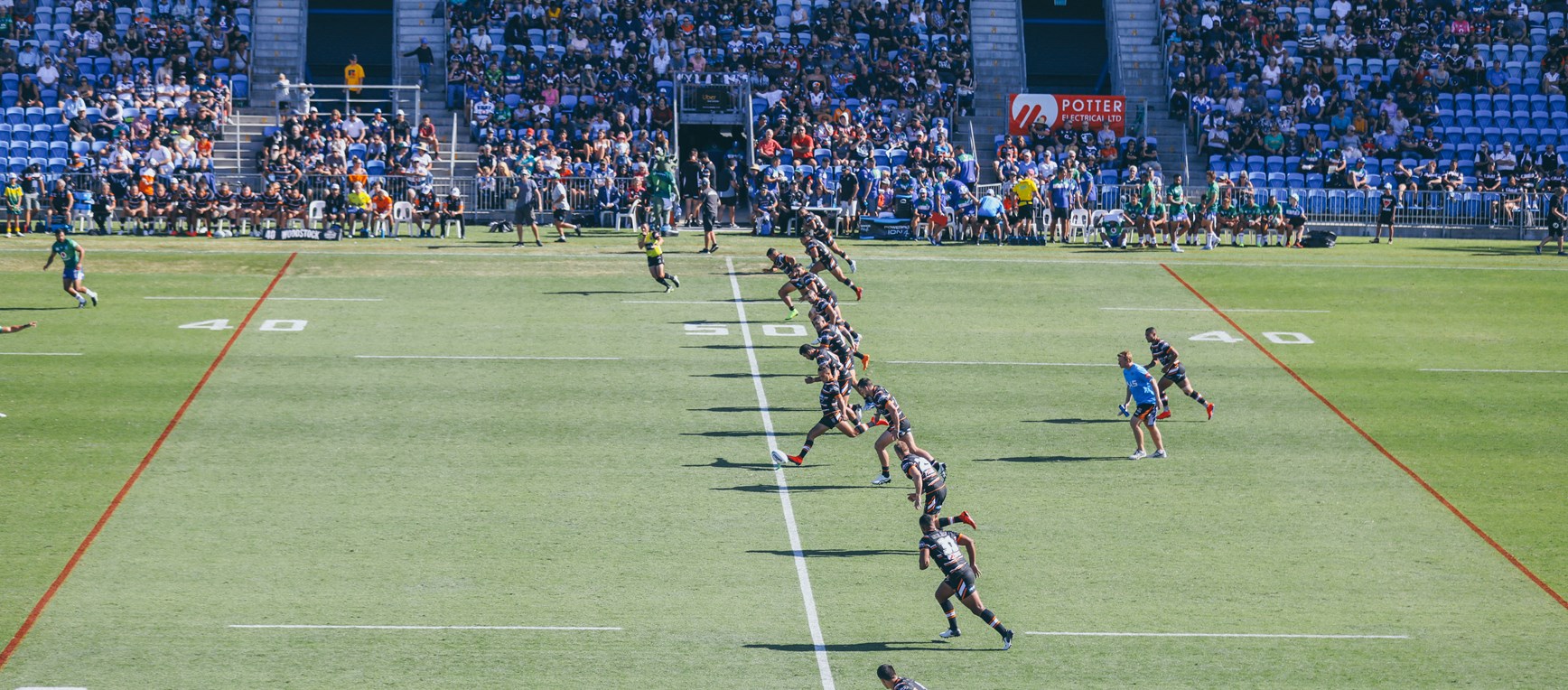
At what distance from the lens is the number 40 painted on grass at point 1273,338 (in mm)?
37375

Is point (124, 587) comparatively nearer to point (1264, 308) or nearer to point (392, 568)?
point (392, 568)

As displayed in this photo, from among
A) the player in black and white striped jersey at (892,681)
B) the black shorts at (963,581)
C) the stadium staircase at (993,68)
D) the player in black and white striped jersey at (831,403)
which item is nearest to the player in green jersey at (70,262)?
the player in black and white striped jersey at (831,403)

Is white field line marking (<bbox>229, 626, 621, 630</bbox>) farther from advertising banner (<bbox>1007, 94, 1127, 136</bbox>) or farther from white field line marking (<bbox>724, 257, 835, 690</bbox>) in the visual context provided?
advertising banner (<bbox>1007, 94, 1127, 136</bbox>)

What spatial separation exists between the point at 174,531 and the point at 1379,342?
2372 cm

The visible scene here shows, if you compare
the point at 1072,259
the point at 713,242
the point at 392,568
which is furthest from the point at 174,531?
the point at 1072,259

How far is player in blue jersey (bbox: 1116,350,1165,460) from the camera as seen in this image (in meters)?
28.9

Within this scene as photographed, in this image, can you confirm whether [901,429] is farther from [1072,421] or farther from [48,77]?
[48,77]

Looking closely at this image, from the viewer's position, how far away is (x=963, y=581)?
21.0 meters

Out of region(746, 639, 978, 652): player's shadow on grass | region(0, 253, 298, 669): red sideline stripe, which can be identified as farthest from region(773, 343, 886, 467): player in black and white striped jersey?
region(0, 253, 298, 669): red sideline stripe

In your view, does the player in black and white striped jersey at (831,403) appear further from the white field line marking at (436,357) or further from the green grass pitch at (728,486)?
the white field line marking at (436,357)

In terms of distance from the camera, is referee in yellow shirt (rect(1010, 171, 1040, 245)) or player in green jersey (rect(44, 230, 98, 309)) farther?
referee in yellow shirt (rect(1010, 171, 1040, 245))

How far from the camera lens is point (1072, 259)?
1815 inches

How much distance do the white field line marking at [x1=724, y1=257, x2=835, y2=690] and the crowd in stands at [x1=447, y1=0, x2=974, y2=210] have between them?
1408 centimetres

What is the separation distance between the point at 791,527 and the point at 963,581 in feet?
16.3
